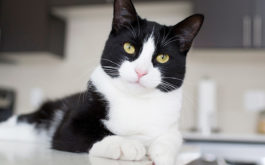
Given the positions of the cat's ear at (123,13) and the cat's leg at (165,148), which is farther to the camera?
the cat's ear at (123,13)

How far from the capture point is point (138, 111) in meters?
0.80

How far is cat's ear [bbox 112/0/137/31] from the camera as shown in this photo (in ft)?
2.64

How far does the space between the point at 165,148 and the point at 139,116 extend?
0.40 ft

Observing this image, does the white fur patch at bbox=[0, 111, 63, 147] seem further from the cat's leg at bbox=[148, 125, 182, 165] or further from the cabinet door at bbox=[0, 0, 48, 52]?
the cabinet door at bbox=[0, 0, 48, 52]

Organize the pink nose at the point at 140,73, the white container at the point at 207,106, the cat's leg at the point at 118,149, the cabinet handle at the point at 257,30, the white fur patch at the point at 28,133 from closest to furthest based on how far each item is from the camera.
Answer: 1. the cat's leg at the point at 118,149
2. the pink nose at the point at 140,73
3. the white fur patch at the point at 28,133
4. the cabinet handle at the point at 257,30
5. the white container at the point at 207,106

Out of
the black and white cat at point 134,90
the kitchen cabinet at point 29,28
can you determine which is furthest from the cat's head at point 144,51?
the kitchen cabinet at point 29,28

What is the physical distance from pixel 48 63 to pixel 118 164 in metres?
2.58

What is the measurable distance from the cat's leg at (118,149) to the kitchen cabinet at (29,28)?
7.03ft

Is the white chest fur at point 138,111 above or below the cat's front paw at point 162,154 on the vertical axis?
above

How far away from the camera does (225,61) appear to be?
2564 millimetres

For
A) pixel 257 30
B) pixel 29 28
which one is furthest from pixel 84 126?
pixel 29 28

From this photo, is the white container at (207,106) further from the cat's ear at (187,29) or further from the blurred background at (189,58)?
the cat's ear at (187,29)

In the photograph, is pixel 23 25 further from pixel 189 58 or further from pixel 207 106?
pixel 207 106

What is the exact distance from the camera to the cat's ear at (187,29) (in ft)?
2.71
